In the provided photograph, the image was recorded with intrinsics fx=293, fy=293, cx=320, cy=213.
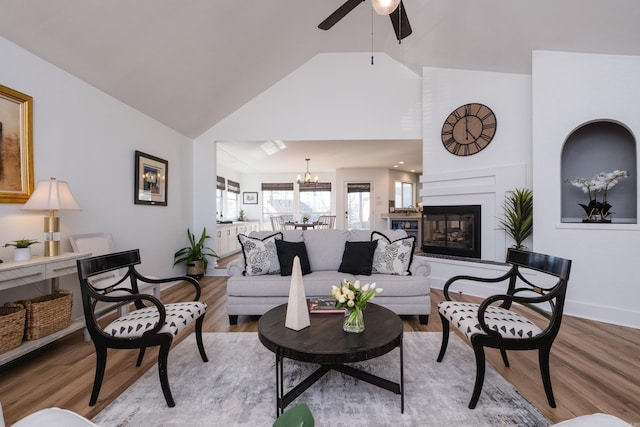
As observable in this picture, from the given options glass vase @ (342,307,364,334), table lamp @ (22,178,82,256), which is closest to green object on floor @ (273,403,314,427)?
glass vase @ (342,307,364,334)

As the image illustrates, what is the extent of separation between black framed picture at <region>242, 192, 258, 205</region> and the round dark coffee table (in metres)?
7.94

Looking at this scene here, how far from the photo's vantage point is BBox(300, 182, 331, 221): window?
9.55 metres

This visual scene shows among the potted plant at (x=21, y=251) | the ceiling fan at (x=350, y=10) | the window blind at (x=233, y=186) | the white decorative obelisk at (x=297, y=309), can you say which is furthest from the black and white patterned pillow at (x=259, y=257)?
the window blind at (x=233, y=186)

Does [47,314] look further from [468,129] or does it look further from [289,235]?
[468,129]

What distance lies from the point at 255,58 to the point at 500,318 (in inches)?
160

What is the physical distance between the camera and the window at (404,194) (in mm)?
9375

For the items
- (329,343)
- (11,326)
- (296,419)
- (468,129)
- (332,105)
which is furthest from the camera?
(332,105)

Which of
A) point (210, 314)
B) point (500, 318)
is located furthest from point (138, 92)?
point (500, 318)

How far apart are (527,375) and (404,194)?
7.96 meters

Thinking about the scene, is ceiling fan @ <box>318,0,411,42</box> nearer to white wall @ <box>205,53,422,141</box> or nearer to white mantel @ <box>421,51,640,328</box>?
white mantel @ <box>421,51,640,328</box>

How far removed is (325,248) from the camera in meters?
3.39

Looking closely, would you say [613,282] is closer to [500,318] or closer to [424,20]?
[500,318]

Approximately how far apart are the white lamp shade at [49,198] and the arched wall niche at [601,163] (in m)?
5.12

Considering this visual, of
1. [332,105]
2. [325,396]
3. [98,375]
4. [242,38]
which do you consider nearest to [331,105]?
[332,105]
